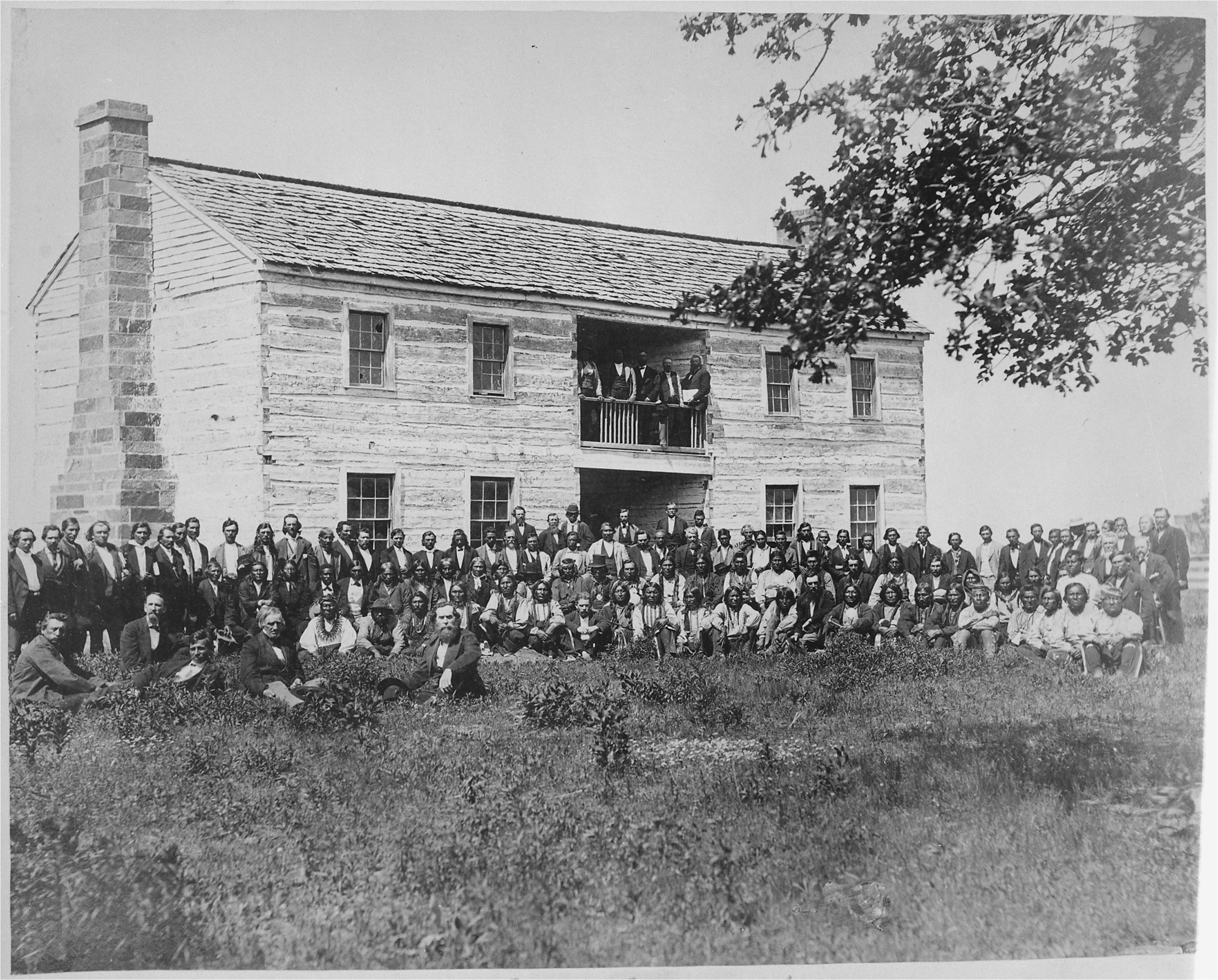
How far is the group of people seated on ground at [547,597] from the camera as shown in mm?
8320

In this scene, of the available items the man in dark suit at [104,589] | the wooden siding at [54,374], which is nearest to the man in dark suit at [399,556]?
the man in dark suit at [104,589]

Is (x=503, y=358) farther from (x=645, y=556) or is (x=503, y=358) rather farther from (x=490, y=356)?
(x=645, y=556)

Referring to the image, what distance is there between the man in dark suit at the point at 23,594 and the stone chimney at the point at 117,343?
1.33 feet

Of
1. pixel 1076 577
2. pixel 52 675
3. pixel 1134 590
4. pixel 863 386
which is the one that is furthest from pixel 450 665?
pixel 1134 590

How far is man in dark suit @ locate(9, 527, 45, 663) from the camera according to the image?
8.04 m

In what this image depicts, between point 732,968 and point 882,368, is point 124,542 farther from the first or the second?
point 882,368

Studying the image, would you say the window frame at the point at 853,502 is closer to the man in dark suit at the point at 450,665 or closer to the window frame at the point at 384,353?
the man in dark suit at the point at 450,665

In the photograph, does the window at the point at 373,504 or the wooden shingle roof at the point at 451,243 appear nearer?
the wooden shingle roof at the point at 451,243

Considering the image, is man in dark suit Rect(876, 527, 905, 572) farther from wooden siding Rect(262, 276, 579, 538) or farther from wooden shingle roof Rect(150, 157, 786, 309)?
wooden siding Rect(262, 276, 579, 538)

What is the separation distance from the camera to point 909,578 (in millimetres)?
10188

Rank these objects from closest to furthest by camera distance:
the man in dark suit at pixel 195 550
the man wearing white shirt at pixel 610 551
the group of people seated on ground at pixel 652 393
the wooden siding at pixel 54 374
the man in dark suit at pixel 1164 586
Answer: the wooden siding at pixel 54 374, the man in dark suit at pixel 195 550, the man in dark suit at pixel 1164 586, the man wearing white shirt at pixel 610 551, the group of people seated on ground at pixel 652 393

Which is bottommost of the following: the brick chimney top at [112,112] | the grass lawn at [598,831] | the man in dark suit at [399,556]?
the grass lawn at [598,831]

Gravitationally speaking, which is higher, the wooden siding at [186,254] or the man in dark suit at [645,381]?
the wooden siding at [186,254]

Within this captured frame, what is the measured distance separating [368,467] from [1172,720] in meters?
6.86
